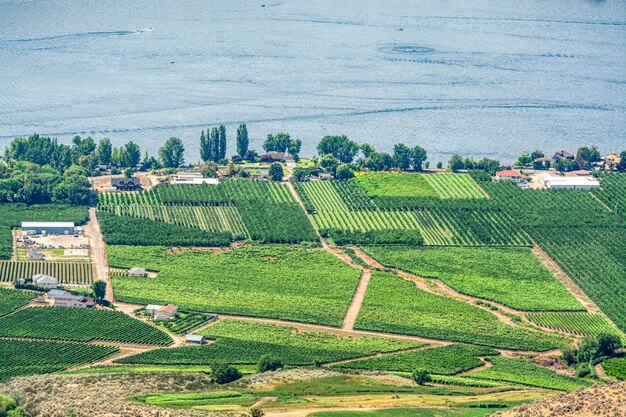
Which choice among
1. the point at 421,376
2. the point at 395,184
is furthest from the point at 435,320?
the point at 395,184

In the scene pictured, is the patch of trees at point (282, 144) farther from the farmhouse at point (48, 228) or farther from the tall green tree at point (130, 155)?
the farmhouse at point (48, 228)

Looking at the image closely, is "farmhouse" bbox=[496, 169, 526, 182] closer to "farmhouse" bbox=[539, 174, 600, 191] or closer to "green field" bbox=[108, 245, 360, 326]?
"farmhouse" bbox=[539, 174, 600, 191]

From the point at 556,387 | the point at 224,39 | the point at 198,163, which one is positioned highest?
the point at 224,39

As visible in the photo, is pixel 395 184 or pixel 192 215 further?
pixel 395 184

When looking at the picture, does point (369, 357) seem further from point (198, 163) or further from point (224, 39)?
point (224, 39)

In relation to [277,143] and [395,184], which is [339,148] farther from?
[395,184]

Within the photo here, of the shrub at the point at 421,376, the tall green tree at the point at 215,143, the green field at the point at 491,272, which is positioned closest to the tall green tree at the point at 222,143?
the tall green tree at the point at 215,143

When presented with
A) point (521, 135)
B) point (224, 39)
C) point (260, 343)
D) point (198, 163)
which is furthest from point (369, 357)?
point (224, 39)
